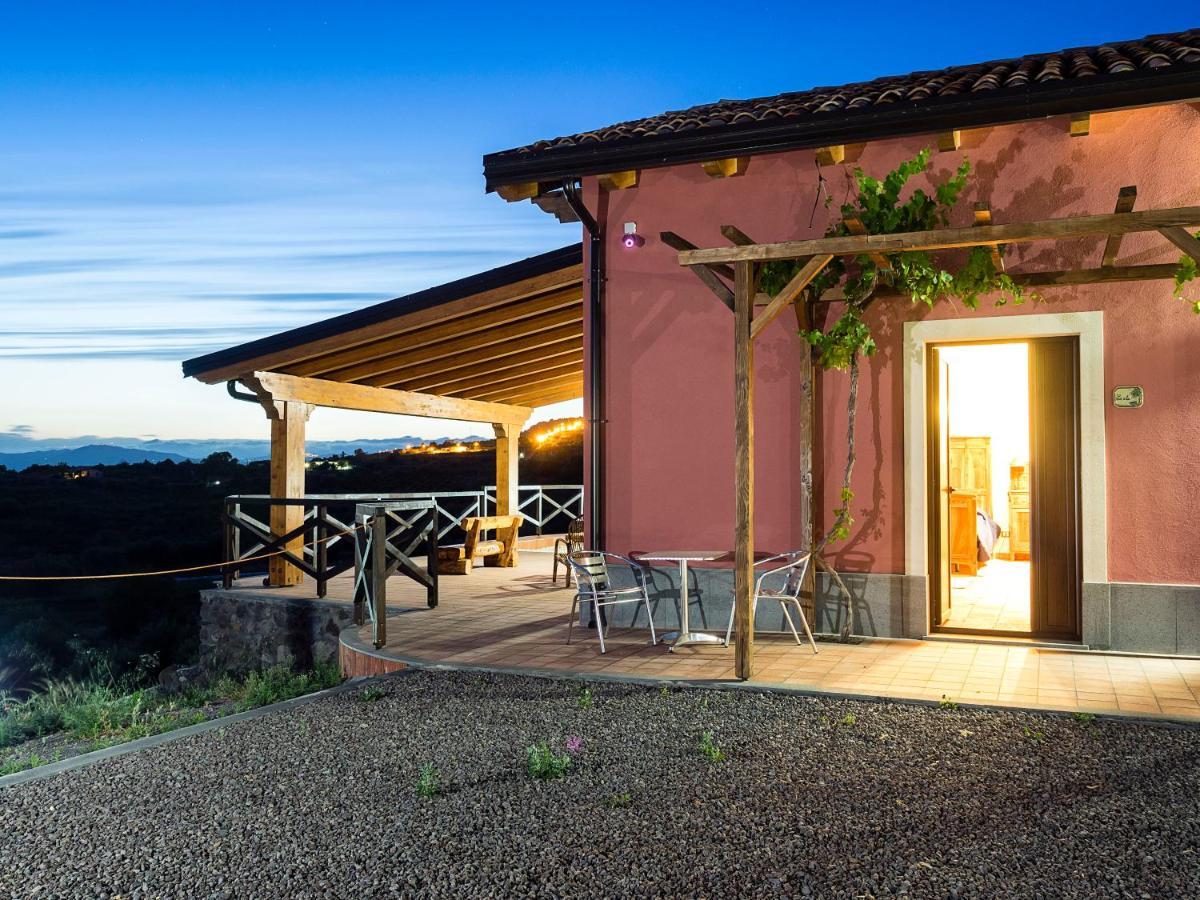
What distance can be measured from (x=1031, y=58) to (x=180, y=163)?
13950 mm

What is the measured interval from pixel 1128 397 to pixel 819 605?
7.71ft

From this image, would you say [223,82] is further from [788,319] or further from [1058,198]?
[1058,198]

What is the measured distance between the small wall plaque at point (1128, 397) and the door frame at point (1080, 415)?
0.08 m

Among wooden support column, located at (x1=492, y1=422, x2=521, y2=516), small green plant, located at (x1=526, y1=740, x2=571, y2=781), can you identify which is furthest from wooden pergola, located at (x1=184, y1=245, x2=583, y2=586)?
small green plant, located at (x1=526, y1=740, x2=571, y2=781)

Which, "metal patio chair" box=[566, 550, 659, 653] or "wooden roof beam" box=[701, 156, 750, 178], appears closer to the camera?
"metal patio chair" box=[566, 550, 659, 653]

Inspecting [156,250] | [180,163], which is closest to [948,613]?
[180,163]

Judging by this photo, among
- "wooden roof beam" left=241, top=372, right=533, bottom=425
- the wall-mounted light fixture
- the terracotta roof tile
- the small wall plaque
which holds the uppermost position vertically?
the terracotta roof tile

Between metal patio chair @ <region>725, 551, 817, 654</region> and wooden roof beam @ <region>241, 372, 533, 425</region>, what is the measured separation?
508cm

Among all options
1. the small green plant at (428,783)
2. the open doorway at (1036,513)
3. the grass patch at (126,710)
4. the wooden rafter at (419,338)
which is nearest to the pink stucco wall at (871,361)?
the open doorway at (1036,513)

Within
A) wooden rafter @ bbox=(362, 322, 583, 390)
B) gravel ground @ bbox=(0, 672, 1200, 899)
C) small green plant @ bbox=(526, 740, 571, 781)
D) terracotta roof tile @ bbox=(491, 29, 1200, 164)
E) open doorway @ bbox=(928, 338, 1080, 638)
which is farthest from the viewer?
wooden rafter @ bbox=(362, 322, 583, 390)

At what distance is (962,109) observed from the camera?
18.5 ft

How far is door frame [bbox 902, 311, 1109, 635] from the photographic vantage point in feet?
19.0

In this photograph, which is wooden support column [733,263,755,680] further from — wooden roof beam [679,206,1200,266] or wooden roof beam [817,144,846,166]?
wooden roof beam [817,144,846,166]

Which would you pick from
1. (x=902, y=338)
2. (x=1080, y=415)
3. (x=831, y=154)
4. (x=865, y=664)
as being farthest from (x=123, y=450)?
(x=1080, y=415)
